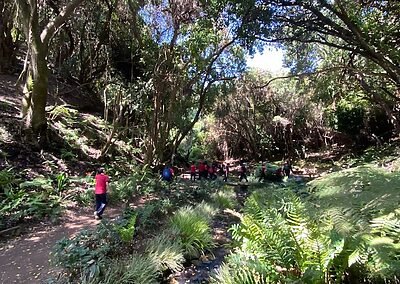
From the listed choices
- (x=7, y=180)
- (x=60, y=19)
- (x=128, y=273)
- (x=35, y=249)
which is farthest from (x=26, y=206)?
(x=60, y=19)

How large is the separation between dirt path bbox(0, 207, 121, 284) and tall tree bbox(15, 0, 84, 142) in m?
4.05

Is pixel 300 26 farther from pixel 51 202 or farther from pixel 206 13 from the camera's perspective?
Answer: pixel 51 202

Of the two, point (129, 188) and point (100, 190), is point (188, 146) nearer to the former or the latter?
point (129, 188)

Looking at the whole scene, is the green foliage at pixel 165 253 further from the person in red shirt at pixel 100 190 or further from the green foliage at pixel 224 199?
the green foliage at pixel 224 199

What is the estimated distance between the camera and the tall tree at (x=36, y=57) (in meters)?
10.4

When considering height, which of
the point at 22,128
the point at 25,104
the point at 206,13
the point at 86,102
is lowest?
the point at 22,128

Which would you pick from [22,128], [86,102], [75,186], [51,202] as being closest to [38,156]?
[22,128]

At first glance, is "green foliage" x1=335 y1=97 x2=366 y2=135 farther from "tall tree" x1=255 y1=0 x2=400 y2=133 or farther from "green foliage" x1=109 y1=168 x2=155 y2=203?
"green foliage" x1=109 y1=168 x2=155 y2=203

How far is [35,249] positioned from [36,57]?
6.51 meters

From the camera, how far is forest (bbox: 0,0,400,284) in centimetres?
372

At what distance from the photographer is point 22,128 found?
35.5 feet

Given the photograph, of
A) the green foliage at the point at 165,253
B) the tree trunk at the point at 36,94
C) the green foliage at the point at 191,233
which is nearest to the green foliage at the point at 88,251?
the green foliage at the point at 165,253

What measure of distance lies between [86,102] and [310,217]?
17864 millimetres

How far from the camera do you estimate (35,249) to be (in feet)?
20.7
